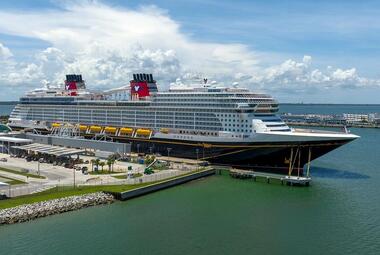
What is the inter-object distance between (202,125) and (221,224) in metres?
25.6

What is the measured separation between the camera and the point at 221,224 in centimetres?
3478

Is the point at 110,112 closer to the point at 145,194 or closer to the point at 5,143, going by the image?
the point at 5,143

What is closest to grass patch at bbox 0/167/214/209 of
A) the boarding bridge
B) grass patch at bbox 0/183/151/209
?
grass patch at bbox 0/183/151/209

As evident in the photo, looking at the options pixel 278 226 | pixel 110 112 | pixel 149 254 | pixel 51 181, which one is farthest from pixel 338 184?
pixel 110 112

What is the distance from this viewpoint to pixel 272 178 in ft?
166

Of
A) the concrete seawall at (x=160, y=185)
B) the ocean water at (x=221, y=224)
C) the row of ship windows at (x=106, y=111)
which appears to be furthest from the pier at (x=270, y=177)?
the row of ship windows at (x=106, y=111)

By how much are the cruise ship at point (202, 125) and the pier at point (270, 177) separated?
6.73 ft

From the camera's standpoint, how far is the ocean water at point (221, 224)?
3002 centimetres

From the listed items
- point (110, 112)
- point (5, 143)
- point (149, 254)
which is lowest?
point (149, 254)

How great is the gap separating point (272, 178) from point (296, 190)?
4.70 meters

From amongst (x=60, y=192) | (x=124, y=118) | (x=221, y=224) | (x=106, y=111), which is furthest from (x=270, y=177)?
(x=106, y=111)

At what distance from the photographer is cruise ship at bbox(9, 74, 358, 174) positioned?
5181 cm

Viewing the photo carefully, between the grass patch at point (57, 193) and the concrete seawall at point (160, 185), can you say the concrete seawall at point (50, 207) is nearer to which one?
the grass patch at point (57, 193)

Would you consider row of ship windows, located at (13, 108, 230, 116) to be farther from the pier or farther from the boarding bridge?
the pier
